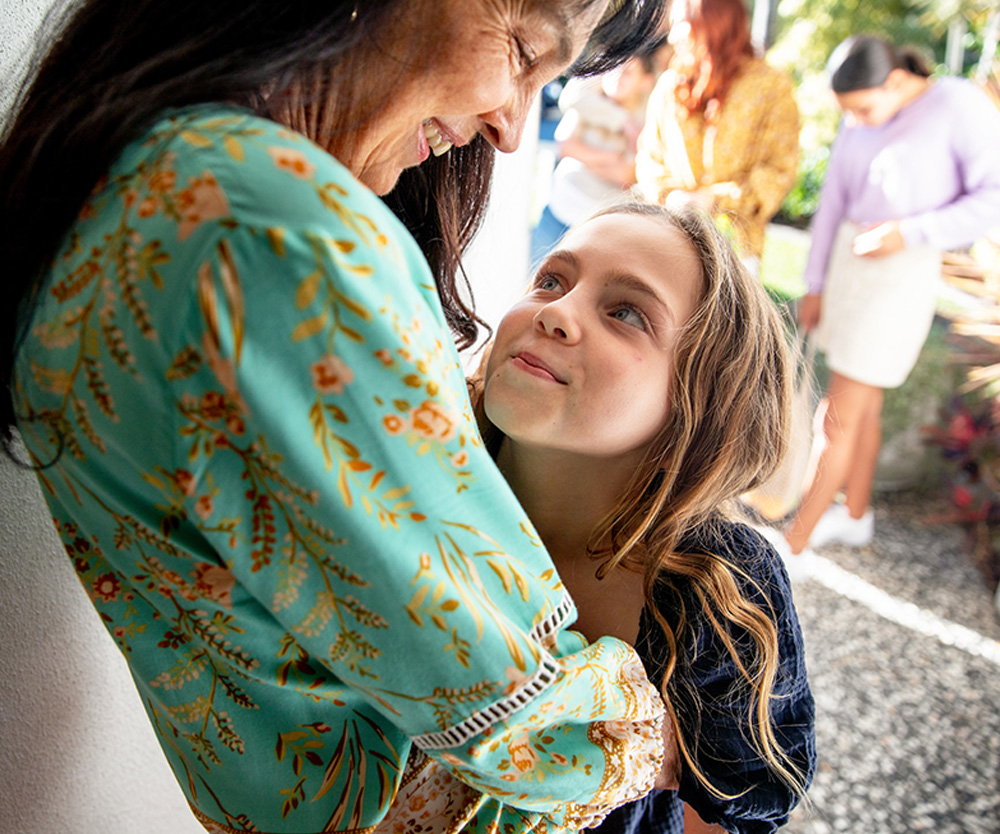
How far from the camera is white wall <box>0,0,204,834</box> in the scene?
1033 mm

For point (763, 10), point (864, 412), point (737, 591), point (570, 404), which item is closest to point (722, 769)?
point (737, 591)

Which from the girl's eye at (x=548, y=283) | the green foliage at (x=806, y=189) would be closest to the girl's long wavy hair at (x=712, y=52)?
the girl's eye at (x=548, y=283)

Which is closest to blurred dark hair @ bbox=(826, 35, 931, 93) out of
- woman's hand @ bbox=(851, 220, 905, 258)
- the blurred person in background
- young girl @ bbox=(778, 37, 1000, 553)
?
young girl @ bbox=(778, 37, 1000, 553)

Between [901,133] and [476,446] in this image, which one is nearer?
[476,446]

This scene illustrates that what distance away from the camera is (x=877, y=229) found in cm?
333

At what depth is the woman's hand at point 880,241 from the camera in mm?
3270

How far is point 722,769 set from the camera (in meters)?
1.09

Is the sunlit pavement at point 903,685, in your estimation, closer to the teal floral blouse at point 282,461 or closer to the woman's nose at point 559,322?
the woman's nose at point 559,322

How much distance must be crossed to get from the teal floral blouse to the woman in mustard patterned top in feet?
8.59

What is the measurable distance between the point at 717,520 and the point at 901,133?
2608 millimetres

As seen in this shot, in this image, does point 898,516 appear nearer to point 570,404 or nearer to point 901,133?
point 901,133

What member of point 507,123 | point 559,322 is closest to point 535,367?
point 559,322

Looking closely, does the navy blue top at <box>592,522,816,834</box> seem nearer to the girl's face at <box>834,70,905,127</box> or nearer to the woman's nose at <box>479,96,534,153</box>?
the woman's nose at <box>479,96,534,153</box>

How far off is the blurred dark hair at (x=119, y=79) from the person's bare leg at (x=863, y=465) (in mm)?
3340
